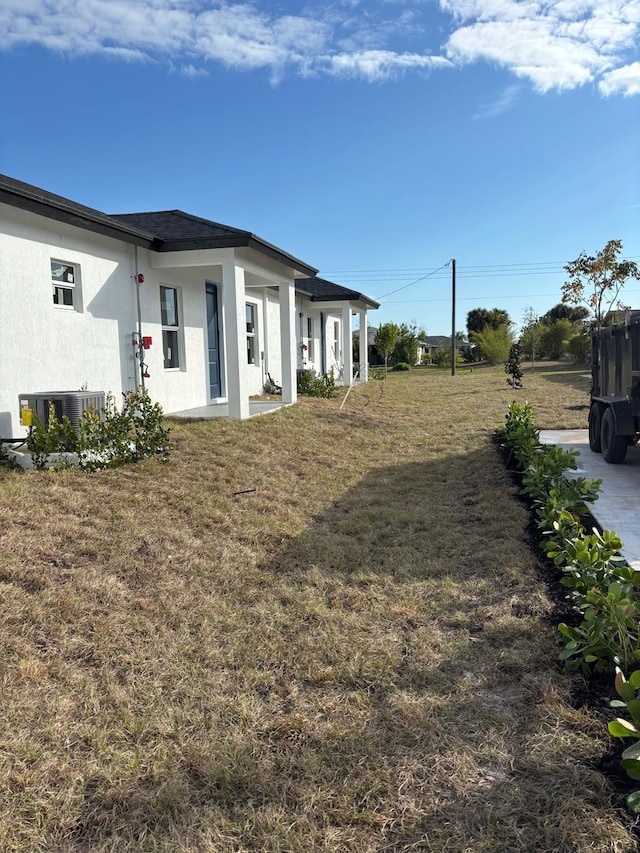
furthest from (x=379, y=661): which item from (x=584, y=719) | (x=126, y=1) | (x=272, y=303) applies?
(x=272, y=303)

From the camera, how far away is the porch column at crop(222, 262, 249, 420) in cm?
981

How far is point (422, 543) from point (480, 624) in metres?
1.55

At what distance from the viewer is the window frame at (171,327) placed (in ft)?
35.1

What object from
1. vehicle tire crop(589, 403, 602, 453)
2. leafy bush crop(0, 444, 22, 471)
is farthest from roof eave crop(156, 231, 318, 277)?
vehicle tire crop(589, 403, 602, 453)

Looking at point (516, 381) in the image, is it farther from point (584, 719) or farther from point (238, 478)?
point (584, 719)

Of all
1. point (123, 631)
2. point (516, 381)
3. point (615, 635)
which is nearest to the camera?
point (615, 635)

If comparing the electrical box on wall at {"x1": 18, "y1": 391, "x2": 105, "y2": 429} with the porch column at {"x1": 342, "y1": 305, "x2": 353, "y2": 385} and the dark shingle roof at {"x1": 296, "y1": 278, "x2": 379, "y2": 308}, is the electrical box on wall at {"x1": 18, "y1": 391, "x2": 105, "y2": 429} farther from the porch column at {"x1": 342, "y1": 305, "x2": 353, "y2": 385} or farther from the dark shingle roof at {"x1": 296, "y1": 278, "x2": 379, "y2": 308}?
the porch column at {"x1": 342, "y1": 305, "x2": 353, "y2": 385}

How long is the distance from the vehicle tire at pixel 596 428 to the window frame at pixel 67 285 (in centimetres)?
754

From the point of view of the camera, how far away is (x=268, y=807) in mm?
2197

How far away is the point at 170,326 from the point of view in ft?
35.6

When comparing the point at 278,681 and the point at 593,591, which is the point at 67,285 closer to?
the point at 278,681

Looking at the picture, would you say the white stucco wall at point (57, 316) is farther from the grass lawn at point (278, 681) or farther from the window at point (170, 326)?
the grass lawn at point (278, 681)

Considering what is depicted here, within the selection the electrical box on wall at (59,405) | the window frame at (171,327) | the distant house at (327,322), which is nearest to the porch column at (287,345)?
the window frame at (171,327)

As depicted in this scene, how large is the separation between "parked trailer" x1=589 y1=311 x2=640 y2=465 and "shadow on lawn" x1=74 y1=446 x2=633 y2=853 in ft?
10.6
